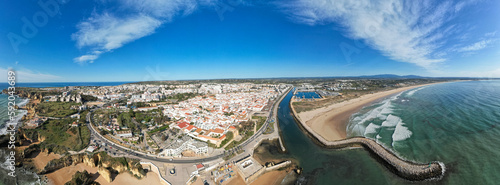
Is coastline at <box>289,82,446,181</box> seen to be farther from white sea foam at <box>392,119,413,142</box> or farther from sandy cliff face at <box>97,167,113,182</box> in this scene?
sandy cliff face at <box>97,167,113,182</box>

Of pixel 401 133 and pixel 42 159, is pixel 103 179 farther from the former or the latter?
pixel 401 133

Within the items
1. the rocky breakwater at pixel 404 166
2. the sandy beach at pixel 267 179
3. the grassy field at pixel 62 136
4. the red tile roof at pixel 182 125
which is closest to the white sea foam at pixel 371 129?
the rocky breakwater at pixel 404 166

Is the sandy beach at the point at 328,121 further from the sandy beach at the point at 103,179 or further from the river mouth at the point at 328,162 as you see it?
the sandy beach at the point at 103,179

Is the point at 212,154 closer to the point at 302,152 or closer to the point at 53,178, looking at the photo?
the point at 302,152


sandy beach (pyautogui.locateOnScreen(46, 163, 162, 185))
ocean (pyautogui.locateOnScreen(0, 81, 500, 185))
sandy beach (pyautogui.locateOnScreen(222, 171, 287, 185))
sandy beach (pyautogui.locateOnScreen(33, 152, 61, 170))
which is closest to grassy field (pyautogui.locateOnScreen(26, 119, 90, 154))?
sandy beach (pyautogui.locateOnScreen(33, 152, 61, 170))

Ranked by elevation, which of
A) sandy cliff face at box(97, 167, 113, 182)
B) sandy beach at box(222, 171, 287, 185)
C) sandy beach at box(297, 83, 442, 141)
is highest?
sandy beach at box(297, 83, 442, 141)

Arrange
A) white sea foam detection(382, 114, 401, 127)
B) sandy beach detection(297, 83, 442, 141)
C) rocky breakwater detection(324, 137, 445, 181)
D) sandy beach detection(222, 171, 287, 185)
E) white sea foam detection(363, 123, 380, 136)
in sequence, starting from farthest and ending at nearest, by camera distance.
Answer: white sea foam detection(382, 114, 401, 127)
sandy beach detection(297, 83, 442, 141)
white sea foam detection(363, 123, 380, 136)
sandy beach detection(222, 171, 287, 185)
rocky breakwater detection(324, 137, 445, 181)

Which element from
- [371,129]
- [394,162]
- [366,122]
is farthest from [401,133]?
[394,162]

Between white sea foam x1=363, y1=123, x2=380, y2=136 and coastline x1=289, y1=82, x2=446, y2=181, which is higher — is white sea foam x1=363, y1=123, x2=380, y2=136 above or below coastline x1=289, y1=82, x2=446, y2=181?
above
